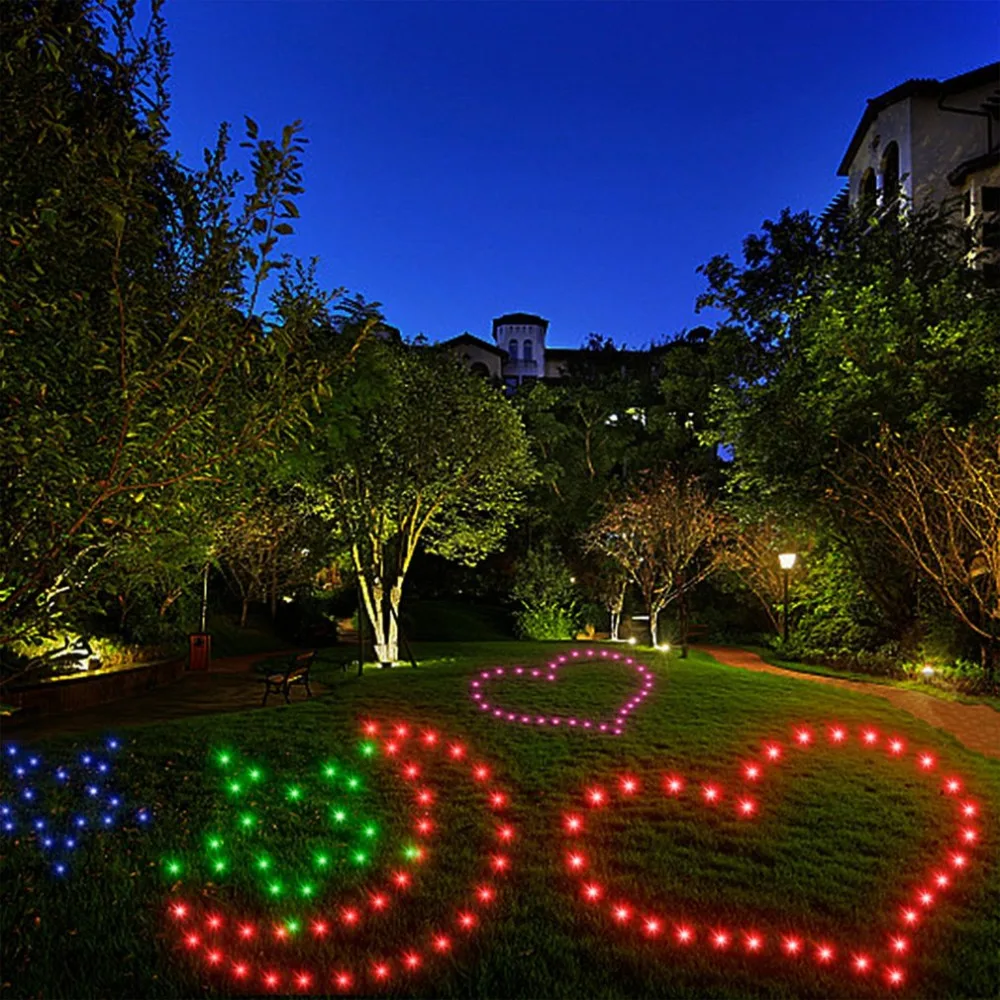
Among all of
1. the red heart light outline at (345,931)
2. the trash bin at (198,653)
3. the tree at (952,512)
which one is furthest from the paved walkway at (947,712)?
the trash bin at (198,653)

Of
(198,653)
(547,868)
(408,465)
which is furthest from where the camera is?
(198,653)

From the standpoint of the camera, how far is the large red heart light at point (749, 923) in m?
3.79

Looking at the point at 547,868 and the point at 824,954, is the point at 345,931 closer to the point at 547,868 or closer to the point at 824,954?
the point at 547,868

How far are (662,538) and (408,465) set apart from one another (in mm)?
8627

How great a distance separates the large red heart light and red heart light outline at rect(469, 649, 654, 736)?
2.21m

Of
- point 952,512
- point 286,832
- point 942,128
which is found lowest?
point 286,832

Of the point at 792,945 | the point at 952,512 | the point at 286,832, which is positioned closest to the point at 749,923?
the point at 792,945

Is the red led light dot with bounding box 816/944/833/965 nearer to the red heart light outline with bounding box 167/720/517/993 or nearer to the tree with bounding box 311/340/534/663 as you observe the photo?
the red heart light outline with bounding box 167/720/517/993

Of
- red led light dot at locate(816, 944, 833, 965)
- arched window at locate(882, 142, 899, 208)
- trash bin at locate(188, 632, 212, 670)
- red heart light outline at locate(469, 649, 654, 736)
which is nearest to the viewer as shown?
red led light dot at locate(816, 944, 833, 965)

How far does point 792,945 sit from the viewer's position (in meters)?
3.85

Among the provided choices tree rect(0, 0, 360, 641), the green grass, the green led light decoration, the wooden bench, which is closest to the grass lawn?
the green led light decoration

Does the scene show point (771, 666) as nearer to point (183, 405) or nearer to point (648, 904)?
point (648, 904)

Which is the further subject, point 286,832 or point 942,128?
point 942,128

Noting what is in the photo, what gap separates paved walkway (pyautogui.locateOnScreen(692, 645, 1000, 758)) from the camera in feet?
29.7
